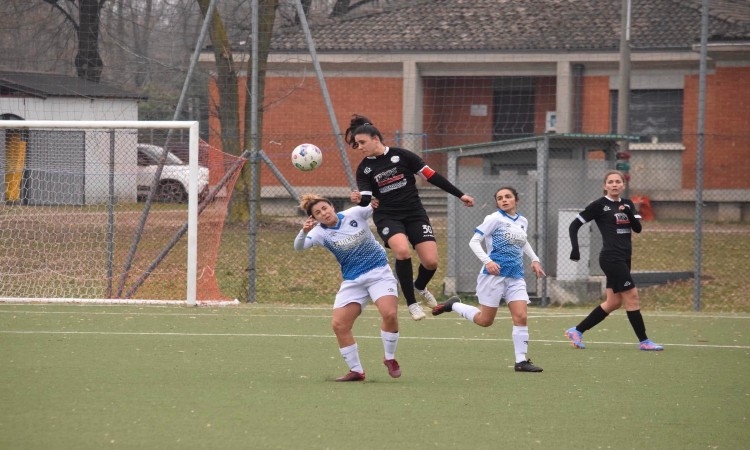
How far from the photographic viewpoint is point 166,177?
52.5 feet

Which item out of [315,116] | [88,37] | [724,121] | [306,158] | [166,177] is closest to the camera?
[306,158]

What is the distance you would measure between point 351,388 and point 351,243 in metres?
1.07

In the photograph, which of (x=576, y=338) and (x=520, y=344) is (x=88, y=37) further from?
(x=520, y=344)

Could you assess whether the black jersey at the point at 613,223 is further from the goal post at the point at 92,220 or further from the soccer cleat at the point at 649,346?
the goal post at the point at 92,220

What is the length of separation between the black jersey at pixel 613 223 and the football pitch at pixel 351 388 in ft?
3.02

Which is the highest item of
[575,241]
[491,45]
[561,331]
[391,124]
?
[491,45]

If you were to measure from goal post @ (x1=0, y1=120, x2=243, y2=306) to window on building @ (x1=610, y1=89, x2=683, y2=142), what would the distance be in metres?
14.7

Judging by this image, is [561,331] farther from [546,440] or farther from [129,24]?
[129,24]

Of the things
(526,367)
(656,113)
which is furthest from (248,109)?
(656,113)

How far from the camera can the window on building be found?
90.2 feet

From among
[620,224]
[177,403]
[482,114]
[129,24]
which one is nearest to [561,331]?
[620,224]

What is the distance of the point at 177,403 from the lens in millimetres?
7664

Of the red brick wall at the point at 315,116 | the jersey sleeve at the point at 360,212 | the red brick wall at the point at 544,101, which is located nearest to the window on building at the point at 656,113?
the red brick wall at the point at 544,101

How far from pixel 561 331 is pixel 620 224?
6.88ft
